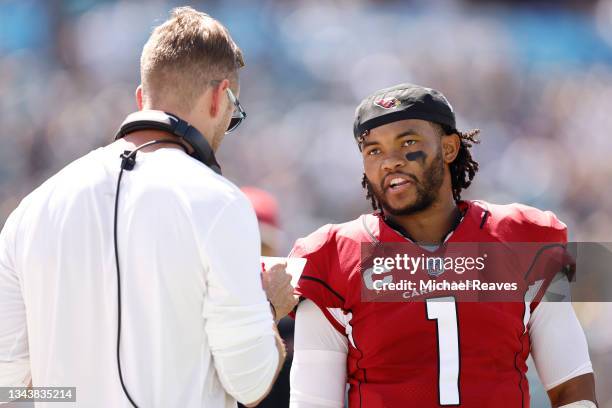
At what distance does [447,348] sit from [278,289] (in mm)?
448

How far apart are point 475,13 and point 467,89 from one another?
1.95 feet

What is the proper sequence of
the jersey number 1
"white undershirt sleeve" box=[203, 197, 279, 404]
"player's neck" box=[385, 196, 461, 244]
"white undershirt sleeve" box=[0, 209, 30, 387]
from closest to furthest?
"white undershirt sleeve" box=[203, 197, 279, 404] < "white undershirt sleeve" box=[0, 209, 30, 387] < the jersey number 1 < "player's neck" box=[385, 196, 461, 244]

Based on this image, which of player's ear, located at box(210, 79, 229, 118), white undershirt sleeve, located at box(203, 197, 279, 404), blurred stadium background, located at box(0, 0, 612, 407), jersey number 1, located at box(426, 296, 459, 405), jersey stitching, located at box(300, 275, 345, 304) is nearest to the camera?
white undershirt sleeve, located at box(203, 197, 279, 404)

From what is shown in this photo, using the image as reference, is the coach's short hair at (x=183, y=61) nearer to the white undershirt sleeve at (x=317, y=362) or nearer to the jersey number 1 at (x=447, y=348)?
the white undershirt sleeve at (x=317, y=362)

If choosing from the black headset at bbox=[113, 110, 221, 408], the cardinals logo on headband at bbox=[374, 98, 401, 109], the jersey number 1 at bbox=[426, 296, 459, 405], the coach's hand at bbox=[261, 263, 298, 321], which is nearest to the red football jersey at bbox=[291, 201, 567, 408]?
the jersey number 1 at bbox=[426, 296, 459, 405]

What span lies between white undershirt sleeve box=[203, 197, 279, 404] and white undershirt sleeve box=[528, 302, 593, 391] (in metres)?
0.78

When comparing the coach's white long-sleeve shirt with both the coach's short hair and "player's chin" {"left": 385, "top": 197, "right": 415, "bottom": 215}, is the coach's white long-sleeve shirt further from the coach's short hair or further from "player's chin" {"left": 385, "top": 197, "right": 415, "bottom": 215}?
"player's chin" {"left": 385, "top": 197, "right": 415, "bottom": 215}

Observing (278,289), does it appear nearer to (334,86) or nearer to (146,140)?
(146,140)

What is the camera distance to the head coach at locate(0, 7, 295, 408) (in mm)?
1519

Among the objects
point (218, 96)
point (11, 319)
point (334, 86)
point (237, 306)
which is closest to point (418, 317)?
point (237, 306)

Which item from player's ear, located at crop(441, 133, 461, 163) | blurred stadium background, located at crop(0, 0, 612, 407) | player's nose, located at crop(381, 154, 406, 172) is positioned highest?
blurred stadium background, located at crop(0, 0, 612, 407)

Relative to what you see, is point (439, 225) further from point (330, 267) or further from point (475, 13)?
point (475, 13)

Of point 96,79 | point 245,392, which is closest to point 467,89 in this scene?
point 96,79

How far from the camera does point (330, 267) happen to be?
6.64 feet
